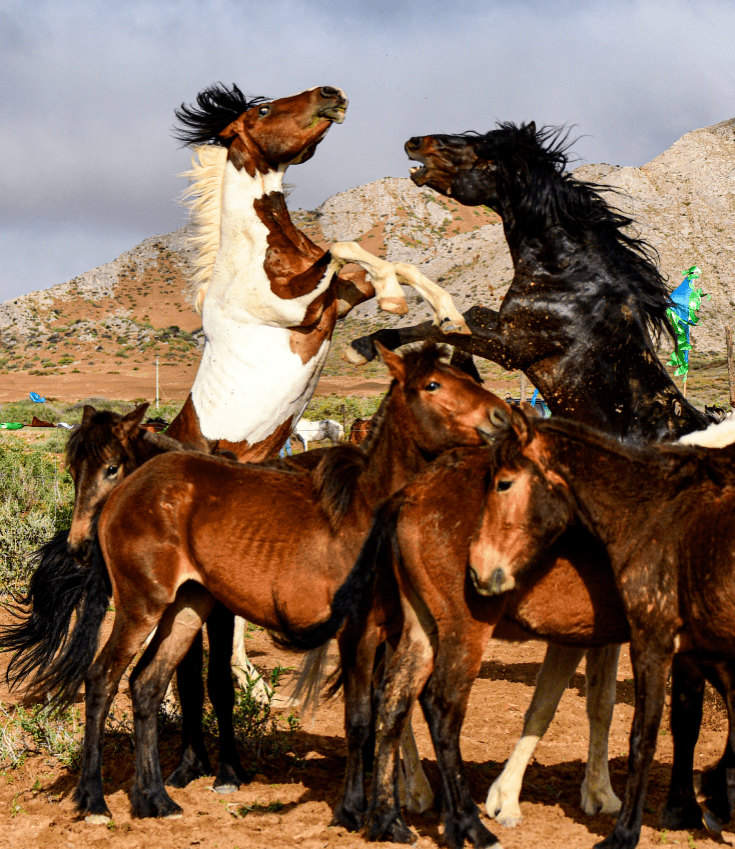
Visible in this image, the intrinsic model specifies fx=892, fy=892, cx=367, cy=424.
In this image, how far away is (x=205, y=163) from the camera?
7047mm

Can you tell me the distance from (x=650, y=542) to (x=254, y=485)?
216cm

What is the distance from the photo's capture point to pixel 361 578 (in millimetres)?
4488

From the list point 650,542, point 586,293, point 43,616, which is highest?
point 586,293

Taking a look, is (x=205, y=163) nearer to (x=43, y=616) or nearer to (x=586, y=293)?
(x=586, y=293)

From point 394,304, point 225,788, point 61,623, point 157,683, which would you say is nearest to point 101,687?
point 157,683

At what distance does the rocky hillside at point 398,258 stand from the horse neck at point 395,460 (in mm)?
52334

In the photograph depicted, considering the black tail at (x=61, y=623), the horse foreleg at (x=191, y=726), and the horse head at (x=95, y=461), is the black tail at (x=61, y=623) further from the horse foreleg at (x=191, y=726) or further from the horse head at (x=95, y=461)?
the horse foreleg at (x=191, y=726)

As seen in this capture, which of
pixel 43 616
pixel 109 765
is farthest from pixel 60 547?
pixel 109 765

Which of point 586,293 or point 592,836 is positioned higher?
point 586,293

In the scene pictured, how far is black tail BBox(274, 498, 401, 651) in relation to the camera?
449 centimetres

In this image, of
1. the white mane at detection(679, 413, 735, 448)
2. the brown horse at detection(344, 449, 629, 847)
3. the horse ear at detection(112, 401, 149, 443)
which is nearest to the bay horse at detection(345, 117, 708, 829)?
the white mane at detection(679, 413, 735, 448)

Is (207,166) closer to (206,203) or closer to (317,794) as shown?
(206,203)

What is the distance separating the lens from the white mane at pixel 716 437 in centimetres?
470

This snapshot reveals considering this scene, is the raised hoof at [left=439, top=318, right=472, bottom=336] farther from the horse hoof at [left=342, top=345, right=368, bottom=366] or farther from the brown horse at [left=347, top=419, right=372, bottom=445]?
the brown horse at [left=347, top=419, right=372, bottom=445]
